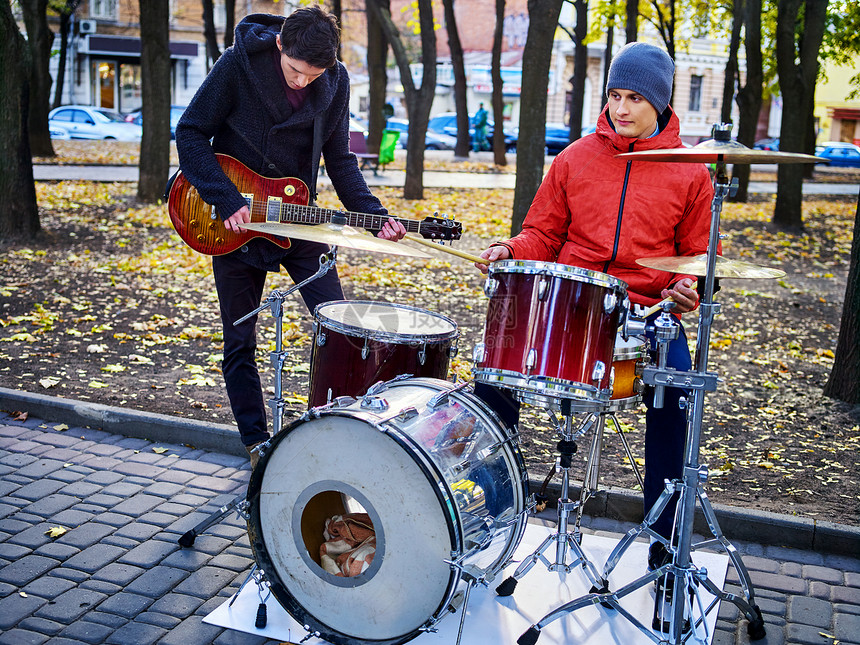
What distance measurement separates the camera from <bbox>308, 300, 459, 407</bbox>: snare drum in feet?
11.9

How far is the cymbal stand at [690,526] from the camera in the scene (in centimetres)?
314

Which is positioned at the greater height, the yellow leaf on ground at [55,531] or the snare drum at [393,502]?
the snare drum at [393,502]

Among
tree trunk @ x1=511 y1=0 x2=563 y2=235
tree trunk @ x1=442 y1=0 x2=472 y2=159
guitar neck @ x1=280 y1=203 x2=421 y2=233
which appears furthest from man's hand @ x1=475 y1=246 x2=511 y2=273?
→ tree trunk @ x1=442 y1=0 x2=472 y2=159

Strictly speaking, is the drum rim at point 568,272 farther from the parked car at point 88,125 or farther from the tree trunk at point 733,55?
the parked car at point 88,125

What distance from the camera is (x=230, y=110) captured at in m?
4.20

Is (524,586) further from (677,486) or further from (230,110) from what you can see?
(230,110)

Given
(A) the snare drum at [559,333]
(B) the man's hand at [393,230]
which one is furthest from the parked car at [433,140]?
(A) the snare drum at [559,333]

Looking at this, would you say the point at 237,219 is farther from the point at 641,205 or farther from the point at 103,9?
the point at 103,9

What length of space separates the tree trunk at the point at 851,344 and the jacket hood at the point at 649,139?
287 cm

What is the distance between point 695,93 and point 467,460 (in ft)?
157

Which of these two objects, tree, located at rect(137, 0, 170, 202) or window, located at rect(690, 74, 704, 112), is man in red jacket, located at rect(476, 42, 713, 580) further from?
window, located at rect(690, 74, 704, 112)

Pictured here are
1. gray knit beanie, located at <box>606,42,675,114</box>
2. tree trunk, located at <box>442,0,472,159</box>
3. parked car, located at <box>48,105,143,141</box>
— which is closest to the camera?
gray knit beanie, located at <box>606,42,675,114</box>

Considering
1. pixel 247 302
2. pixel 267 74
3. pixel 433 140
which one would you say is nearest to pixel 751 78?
pixel 267 74

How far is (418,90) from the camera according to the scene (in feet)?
50.1
